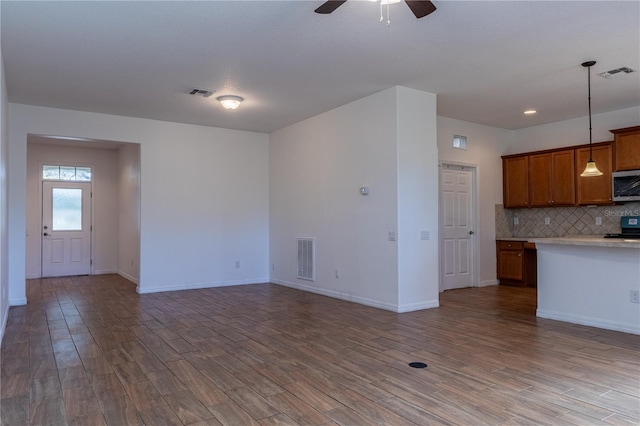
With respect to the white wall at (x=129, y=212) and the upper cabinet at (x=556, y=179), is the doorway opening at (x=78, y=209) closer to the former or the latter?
the white wall at (x=129, y=212)

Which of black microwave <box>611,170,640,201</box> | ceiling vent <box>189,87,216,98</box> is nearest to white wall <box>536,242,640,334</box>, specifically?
black microwave <box>611,170,640,201</box>

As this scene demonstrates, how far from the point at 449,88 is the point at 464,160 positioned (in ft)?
6.88

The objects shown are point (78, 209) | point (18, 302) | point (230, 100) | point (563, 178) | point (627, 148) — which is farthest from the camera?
point (78, 209)

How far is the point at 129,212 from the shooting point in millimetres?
8016

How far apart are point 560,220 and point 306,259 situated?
438cm

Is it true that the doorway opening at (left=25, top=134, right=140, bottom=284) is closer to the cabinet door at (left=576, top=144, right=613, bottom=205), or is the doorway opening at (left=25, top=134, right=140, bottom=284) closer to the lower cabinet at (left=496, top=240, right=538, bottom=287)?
the lower cabinet at (left=496, top=240, right=538, bottom=287)

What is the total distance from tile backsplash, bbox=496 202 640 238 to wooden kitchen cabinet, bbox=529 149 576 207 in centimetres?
32

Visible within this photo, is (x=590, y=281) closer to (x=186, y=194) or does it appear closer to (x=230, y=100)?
(x=230, y=100)

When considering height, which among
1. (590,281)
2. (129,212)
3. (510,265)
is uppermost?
(129,212)

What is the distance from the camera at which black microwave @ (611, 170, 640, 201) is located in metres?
6.04

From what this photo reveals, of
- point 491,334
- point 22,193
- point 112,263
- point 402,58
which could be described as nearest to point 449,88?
point 402,58

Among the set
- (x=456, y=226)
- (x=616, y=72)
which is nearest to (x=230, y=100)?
(x=456, y=226)

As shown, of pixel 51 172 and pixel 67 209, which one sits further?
pixel 67 209

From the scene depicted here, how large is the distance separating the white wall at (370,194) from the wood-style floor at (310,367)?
0.52 metres
